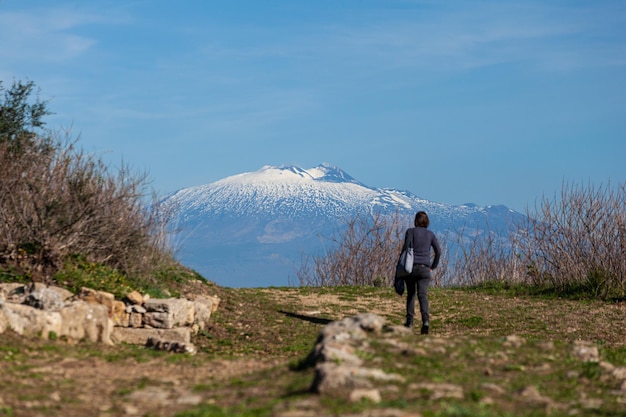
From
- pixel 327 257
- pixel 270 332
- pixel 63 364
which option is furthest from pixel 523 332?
pixel 327 257

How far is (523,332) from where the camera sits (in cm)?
1834

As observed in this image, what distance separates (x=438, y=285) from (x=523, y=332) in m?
11.6

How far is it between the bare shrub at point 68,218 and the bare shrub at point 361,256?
12.4m

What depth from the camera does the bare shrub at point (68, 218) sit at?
16.2 metres

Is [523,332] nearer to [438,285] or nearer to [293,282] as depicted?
[438,285]

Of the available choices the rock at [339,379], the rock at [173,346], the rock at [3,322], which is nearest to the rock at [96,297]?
the rock at [173,346]

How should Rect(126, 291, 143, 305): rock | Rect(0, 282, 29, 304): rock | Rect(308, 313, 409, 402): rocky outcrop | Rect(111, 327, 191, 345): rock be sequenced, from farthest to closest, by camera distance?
Rect(126, 291, 143, 305): rock < Rect(111, 327, 191, 345): rock < Rect(0, 282, 29, 304): rock < Rect(308, 313, 409, 402): rocky outcrop

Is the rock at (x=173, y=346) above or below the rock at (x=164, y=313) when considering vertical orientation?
below

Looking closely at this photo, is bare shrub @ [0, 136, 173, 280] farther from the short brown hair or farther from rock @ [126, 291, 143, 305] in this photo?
the short brown hair

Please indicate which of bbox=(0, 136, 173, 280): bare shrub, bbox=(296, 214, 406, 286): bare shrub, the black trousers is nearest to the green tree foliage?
bbox=(0, 136, 173, 280): bare shrub

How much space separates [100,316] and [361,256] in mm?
17494

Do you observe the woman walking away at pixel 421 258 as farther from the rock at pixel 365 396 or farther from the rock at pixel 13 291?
the rock at pixel 365 396

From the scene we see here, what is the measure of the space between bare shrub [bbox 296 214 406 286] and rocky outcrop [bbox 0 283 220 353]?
13027 millimetres

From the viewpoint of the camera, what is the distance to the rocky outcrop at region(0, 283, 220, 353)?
1286 cm
